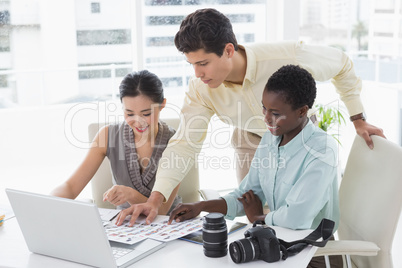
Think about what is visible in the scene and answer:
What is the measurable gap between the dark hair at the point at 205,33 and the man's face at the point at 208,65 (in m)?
0.02

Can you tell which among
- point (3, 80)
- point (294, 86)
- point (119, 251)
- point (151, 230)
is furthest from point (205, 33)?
point (3, 80)

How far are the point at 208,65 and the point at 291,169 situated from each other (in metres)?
0.46

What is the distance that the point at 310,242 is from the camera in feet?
4.67

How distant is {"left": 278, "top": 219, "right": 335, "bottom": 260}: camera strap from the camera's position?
138cm

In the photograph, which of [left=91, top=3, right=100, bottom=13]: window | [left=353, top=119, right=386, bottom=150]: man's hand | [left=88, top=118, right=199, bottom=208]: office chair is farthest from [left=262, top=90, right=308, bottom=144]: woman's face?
[left=91, top=3, right=100, bottom=13]: window

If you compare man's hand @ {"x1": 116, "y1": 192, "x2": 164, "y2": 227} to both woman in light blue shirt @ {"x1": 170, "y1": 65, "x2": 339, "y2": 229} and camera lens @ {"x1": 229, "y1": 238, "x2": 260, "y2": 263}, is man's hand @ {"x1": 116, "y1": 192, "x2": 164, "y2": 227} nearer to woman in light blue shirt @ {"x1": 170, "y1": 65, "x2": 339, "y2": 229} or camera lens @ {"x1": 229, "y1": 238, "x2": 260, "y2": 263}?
woman in light blue shirt @ {"x1": 170, "y1": 65, "x2": 339, "y2": 229}

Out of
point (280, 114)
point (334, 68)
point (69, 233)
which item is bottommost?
point (69, 233)

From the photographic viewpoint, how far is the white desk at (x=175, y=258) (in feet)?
4.47

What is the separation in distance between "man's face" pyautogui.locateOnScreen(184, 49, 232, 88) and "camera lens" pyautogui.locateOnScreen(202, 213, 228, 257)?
23.8 inches

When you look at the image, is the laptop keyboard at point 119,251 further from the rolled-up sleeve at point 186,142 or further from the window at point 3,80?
the window at point 3,80

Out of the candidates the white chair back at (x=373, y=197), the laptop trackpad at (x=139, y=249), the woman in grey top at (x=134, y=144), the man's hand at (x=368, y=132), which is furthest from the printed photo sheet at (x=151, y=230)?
the man's hand at (x=368, y=132)

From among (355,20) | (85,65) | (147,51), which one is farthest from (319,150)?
(355,20)

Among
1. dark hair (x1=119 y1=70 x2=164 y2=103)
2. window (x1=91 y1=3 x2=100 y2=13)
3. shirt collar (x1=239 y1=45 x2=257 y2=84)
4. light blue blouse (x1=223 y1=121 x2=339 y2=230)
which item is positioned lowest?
light blue blouse (x1=223 y1=121 x2=339 y2=230)

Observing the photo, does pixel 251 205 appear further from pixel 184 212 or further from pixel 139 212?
pixel 139 212
